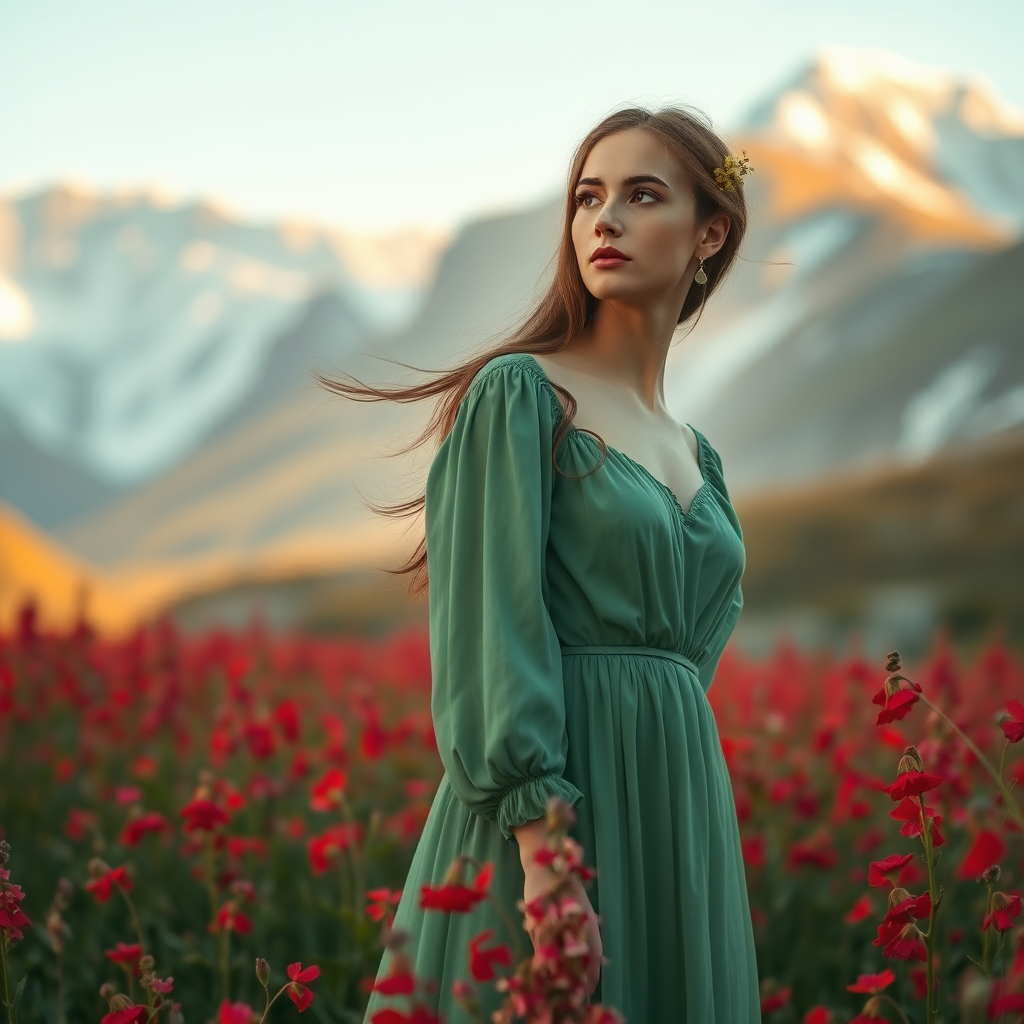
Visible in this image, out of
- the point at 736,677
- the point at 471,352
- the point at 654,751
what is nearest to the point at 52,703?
the point at 736,677

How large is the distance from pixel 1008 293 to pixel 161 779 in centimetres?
388

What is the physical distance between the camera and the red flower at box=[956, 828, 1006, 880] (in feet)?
2.44

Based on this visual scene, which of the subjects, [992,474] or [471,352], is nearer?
[471,352]

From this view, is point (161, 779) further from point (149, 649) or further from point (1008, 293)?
point (1008, 293)

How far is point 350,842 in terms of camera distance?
1.87 m

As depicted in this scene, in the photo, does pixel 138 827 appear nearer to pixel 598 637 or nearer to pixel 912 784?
pixel 598 637

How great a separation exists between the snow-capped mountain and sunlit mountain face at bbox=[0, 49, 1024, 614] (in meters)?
0.03

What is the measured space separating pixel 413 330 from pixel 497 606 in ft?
33.3

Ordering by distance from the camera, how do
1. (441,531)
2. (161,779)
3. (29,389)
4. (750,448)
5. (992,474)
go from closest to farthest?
(441,531)
(161,779)
(992,474)
(750,448)
(29,389)

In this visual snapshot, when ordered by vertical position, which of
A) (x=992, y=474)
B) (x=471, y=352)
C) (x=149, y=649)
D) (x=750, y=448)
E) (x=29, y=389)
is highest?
(x=29, y=389)

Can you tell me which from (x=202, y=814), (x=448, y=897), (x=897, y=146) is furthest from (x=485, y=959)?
(x=897, y=146)

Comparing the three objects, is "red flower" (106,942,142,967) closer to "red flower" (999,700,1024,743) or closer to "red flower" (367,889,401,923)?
"red flower" (367,889,401,923)

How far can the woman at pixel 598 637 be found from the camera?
1174mm

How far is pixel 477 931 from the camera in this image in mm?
1188
